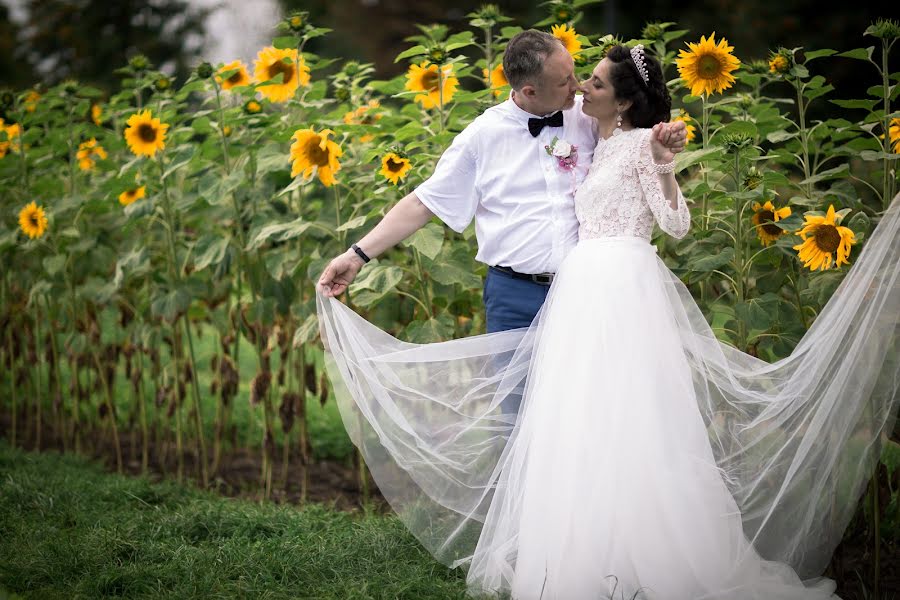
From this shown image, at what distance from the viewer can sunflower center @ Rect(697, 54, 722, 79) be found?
278 centimetres

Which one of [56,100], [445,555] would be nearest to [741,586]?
[445,555]

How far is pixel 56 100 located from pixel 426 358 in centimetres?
238

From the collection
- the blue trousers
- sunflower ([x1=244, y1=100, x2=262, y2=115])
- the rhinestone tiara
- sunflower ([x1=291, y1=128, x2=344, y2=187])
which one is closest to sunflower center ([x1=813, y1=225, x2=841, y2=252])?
the rhinestone tiara

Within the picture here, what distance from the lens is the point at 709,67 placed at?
9.15ft

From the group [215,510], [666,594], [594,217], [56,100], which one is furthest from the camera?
[56,100]

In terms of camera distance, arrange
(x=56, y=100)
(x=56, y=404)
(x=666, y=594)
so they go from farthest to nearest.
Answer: (x=56, y=404), (x=56, y=100), (x=666, y=594)

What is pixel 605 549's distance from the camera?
2.45m

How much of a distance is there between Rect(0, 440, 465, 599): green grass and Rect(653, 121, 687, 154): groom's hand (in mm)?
1322

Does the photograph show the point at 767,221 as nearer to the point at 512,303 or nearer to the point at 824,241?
the point at 824,241

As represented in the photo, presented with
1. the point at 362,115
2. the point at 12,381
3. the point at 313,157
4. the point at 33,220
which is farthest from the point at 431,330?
the point at 12,381

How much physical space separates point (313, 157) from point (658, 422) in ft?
4.89

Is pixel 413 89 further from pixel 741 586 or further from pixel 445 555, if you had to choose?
pixel 741 586

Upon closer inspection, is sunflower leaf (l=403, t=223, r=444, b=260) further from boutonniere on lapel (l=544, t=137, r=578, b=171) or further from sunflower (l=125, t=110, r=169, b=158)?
sunflower (l=125, t=110, r=169, b=158)

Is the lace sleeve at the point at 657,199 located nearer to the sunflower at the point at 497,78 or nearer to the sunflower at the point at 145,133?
the sunflower at the point at 497,78
